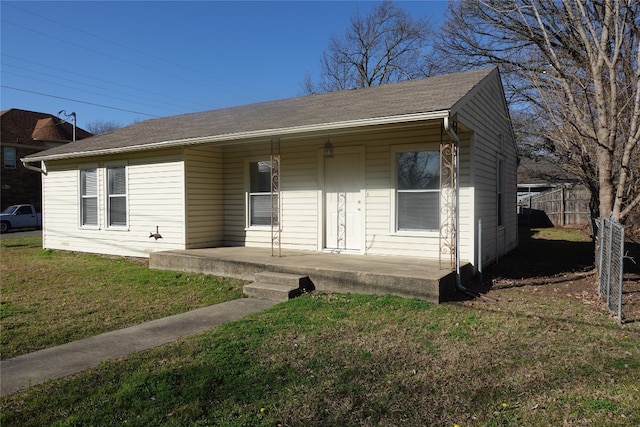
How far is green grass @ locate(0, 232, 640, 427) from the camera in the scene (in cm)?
309

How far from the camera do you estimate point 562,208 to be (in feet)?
75.5

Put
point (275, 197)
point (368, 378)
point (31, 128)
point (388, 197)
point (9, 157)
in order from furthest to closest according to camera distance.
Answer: point (31, 128)
point (9, 157)
point (275, 197)
point (388, 197)
point (368, 378)

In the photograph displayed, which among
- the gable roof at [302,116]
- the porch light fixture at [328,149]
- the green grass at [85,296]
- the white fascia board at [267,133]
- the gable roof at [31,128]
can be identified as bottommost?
the green grass at [85,296]

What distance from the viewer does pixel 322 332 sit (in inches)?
194

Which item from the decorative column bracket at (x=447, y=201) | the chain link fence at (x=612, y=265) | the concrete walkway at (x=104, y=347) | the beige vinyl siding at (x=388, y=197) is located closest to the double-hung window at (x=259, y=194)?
the beige vinyl siding at (x=388, y=197)

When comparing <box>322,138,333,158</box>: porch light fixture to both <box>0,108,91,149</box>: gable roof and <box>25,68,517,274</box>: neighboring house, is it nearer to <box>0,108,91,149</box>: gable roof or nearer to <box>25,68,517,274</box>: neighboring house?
<box>25,68,517,274</box>: neighboring house

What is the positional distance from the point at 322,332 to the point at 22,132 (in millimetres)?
32314

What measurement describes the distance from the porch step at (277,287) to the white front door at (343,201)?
2.25m

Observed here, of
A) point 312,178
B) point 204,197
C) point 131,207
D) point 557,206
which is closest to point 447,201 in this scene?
point 312,178

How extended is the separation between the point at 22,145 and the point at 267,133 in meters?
27.3

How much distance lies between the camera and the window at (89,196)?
462 inches

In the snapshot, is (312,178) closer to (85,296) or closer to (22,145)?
(85,296)

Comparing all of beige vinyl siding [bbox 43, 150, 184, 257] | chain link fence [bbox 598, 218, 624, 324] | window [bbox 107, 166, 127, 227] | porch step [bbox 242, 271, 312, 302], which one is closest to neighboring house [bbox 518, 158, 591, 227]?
chain link fence [bbox 598, 218, 624, 324]

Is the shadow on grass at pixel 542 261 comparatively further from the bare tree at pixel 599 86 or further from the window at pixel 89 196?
the window at pixel 89 196
